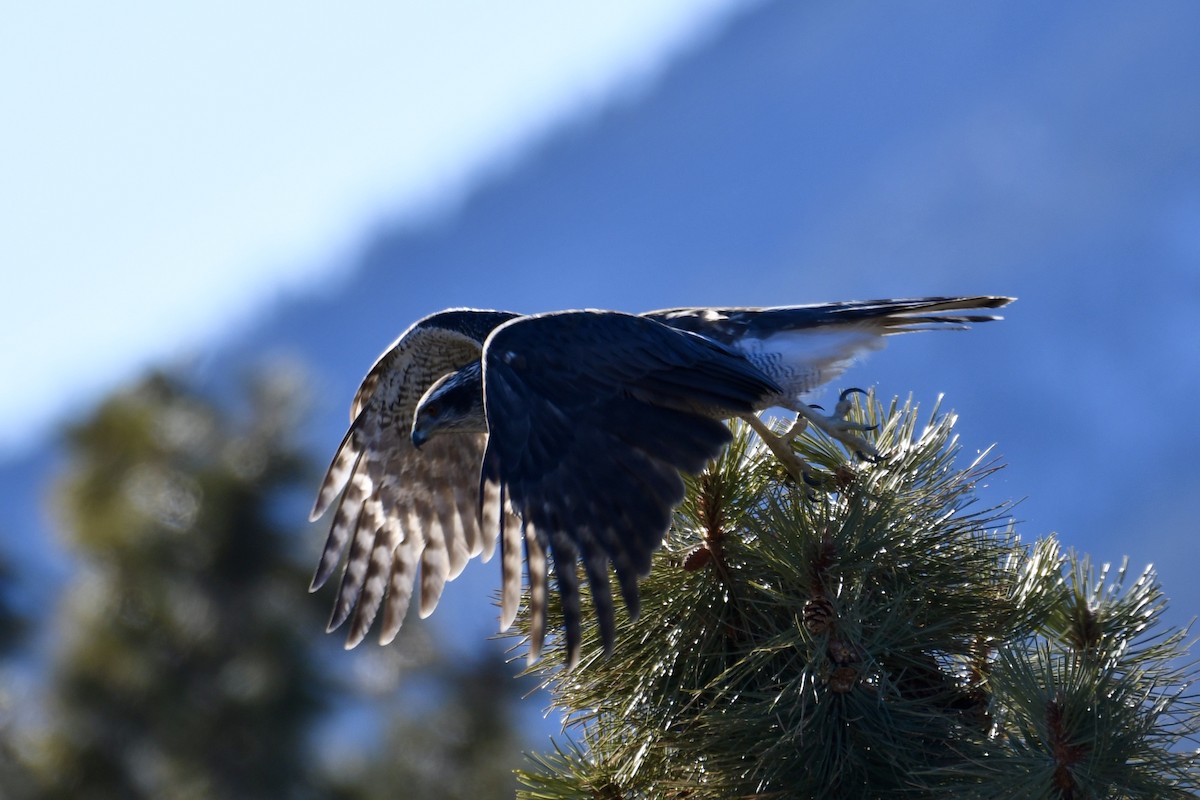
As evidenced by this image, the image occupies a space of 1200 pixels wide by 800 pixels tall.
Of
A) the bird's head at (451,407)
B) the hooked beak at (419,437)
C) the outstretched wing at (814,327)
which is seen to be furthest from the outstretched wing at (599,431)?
the hooked beak at (419,437)

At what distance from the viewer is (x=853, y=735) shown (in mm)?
3385

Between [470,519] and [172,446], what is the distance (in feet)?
28.1

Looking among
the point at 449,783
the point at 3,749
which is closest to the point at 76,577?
the point at 3,749

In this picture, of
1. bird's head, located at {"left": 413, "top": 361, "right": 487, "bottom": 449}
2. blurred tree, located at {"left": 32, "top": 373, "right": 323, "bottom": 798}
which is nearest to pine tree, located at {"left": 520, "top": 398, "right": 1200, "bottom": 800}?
bird's head, located at {"left": 413, "top": 361, "right": 487, "bottom": 449}

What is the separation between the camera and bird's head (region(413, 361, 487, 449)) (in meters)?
5.77

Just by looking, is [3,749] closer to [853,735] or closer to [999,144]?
[853,735]

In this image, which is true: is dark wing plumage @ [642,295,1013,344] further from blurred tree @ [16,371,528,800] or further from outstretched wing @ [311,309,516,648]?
blurred tree @ [16,371,528,800]

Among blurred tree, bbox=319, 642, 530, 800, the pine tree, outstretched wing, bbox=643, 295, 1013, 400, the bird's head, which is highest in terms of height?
blurred tree, bbox=319, 642, 530, 800

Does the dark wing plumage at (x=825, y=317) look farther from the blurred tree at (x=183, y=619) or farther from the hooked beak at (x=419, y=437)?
the blurred tree at (x=183, y=619)

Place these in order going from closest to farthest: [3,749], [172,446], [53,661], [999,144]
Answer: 1. [3,749]
2. [53,661]
3. [172,446]
4. [999,144]

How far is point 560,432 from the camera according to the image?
4609 mm

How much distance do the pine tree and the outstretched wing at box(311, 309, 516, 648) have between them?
2.07m

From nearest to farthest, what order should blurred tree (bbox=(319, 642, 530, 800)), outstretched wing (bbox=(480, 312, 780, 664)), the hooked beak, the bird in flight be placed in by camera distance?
1. outstretched wing (bbox=(480, 312, 780, 664))
2. the bird in flight
3. the hooked beak
4. blurred tree (bbox=(319, 642, 530, 800))

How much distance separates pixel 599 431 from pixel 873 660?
58.1 inches
